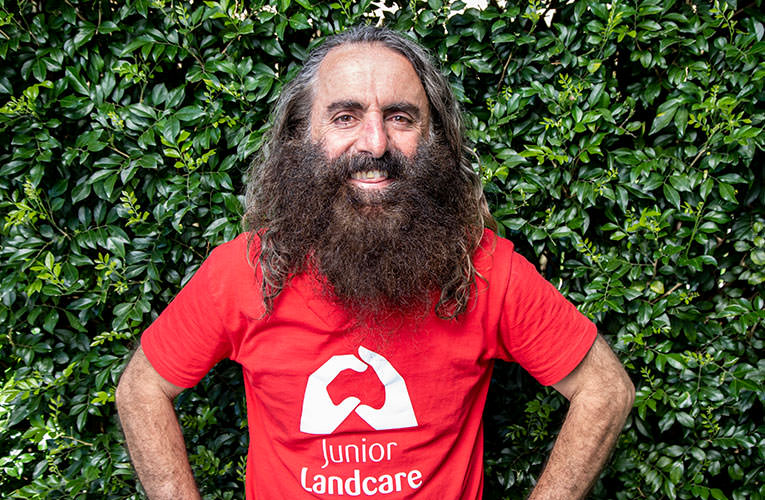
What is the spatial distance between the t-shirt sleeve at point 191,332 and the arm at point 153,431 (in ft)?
0.18

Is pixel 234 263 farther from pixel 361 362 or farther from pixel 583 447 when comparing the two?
pixel 583 447

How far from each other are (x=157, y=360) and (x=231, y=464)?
Answer: 2.85 feet

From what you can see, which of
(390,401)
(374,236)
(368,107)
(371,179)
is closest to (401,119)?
(368,107)

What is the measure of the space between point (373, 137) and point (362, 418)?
2.89 feet

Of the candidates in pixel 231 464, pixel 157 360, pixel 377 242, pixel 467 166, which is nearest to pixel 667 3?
pixel 467 166

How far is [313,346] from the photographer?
1974mm

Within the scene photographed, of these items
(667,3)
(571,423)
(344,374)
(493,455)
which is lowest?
(493,455)

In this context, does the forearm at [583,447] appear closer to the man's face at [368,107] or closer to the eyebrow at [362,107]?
the man's face at [368,107]

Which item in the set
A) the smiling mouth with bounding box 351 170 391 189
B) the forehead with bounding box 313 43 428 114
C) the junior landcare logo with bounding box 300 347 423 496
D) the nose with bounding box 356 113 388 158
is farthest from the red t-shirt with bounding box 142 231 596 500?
the forehead with bounding box 313 43 428 114

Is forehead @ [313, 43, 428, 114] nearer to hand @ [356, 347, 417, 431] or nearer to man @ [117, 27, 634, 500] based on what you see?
man @ [117, 27, 634, 500]

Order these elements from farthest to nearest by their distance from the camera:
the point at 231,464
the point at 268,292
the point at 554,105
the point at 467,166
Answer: the point at 231,464 < the point at 554,105 < the point at 467,166 < the point at 268,292

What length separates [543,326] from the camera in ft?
6.53

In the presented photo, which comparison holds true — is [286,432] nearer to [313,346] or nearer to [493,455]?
[313,346]

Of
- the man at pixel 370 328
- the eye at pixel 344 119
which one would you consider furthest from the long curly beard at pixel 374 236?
the eye at pixel 344 119
